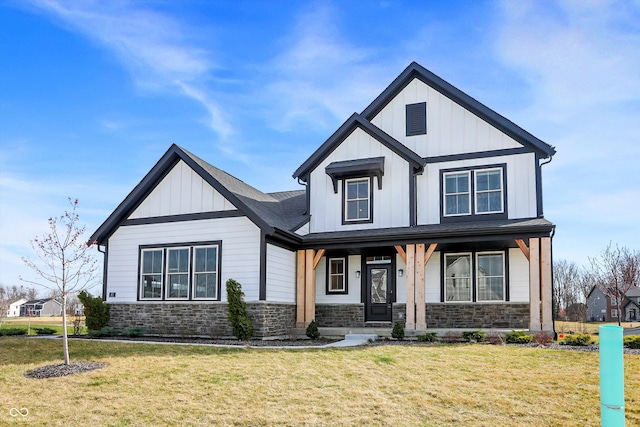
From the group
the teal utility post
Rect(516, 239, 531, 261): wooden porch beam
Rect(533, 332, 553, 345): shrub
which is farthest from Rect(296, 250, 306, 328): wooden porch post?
the teal utility post

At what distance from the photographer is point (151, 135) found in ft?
57.2

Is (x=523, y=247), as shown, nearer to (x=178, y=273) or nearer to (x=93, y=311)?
(x=178, y=273)

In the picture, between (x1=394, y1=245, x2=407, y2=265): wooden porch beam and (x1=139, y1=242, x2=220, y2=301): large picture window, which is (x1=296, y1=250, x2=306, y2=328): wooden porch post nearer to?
(x1=139, y1=242, x2=220, y2=301): large picture window

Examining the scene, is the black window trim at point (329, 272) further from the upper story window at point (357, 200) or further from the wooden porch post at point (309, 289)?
the upper story window at point (357, 200)

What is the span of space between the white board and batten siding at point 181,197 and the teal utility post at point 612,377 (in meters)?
13.7

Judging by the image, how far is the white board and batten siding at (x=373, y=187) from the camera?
58.6ft

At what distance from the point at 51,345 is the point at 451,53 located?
11.8 metres

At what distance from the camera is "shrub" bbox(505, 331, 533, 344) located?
553 inches

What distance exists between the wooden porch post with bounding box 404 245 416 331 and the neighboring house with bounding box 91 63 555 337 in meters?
0.03

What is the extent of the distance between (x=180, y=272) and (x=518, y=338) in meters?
9.88

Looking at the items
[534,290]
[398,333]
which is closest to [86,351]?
[398,333]

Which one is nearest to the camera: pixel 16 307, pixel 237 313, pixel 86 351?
pixel 86 351

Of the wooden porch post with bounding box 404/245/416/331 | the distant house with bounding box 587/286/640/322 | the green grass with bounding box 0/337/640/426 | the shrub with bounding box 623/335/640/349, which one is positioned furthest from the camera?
the distant house with bounding box 587/286/640/322

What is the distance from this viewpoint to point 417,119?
61.0 ft
